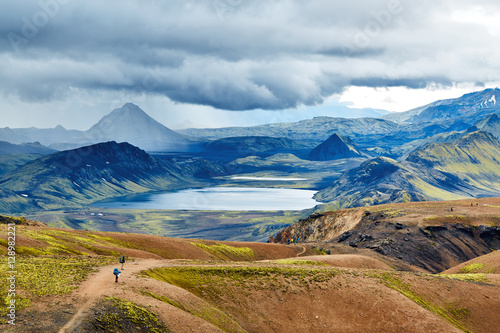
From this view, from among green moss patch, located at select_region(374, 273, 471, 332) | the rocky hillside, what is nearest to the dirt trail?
green moss patch, located at select_region(374, 273, 471, 332)

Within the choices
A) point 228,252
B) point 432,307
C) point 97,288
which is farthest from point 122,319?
point 228,252

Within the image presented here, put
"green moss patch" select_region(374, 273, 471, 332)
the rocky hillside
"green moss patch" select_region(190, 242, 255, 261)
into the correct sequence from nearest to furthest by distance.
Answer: "green moss patch" select_region(374, 273, 471, 332) < "green moss patch" select_region(190, 242, 255, 261) < the rocky hillside

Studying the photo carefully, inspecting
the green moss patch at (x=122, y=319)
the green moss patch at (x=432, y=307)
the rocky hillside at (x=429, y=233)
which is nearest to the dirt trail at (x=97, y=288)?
the green moss patch at (x=122, y=319)

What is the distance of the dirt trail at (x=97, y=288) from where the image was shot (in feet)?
138

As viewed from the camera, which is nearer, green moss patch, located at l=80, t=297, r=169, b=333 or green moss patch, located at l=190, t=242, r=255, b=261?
green moss patch, located at l=80, t=297, r=169, b=333

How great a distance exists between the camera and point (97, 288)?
50.2m

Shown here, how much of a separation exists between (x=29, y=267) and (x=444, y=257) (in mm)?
118820

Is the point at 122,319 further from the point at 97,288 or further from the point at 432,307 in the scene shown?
the point at 432,307

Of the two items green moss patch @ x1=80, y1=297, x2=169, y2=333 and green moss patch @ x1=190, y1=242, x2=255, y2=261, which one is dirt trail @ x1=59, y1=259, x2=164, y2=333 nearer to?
green moss patch @ x1=80, y1=297, x2=169, y2=333

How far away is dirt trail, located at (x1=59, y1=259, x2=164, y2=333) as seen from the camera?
4194 centimetres

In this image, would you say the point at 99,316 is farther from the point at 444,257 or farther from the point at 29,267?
the point at 444,257

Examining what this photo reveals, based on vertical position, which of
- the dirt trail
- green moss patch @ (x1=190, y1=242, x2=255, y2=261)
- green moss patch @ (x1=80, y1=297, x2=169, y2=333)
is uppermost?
the dirt trail

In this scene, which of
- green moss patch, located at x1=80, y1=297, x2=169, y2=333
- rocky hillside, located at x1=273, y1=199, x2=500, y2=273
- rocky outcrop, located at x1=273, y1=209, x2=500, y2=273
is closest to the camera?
green moss patch, located at x1=80, y1=297, x2=169, y2=333

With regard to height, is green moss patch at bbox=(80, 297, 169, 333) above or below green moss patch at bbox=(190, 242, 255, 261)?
above
